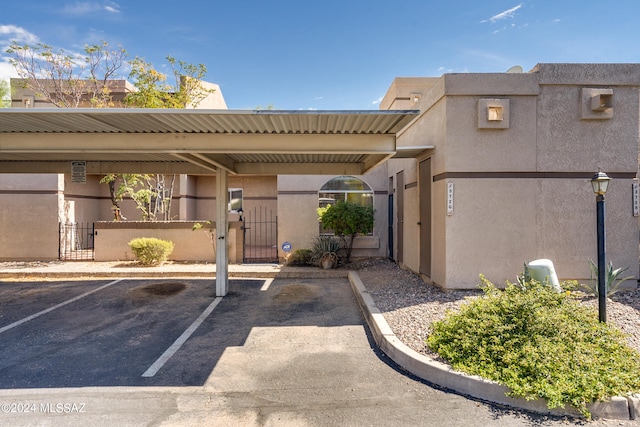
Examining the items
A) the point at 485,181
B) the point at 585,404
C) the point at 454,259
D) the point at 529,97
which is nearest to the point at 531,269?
the point at 454,259

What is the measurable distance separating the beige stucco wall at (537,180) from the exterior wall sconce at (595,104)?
0.10 metres

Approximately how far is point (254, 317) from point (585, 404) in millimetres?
4854

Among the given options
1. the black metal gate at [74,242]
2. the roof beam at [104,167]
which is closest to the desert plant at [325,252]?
the roof beam at [104,167]

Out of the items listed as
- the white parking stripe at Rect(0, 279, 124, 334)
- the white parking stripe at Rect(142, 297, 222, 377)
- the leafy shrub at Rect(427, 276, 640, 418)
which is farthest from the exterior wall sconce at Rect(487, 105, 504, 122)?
the white parking stripe at Rect(0, 279, 124, 334)

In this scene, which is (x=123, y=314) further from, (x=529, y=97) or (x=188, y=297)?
(x=529, y=97)

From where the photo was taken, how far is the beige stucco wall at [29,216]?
12.0 metres

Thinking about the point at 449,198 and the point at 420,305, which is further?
the point at 449,198

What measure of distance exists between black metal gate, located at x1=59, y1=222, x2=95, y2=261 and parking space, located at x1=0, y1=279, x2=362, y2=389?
3.16m

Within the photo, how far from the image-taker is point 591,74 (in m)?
6.98

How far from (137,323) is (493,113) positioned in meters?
7.70

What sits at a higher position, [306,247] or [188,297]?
[306,247]

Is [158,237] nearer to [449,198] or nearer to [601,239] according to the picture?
[449,198]

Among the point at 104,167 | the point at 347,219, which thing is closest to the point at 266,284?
the point at 347,219

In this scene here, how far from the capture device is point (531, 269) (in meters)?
5.88
